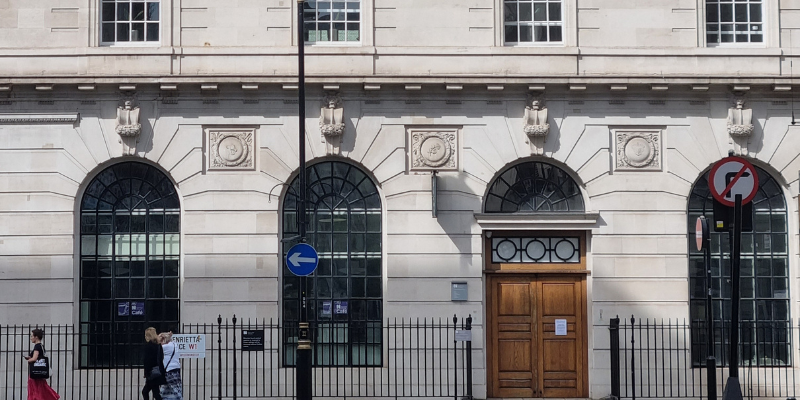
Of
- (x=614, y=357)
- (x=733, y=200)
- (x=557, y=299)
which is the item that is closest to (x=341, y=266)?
(x=557, y=299)

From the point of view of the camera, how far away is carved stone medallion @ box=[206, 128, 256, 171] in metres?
19.6

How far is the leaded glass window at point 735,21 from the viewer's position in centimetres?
2019

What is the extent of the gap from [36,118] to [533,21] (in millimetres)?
9846

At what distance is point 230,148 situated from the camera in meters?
19.6

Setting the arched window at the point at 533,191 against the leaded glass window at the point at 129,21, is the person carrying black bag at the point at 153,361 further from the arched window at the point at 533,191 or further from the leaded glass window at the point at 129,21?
the arched window at the point at 533,191

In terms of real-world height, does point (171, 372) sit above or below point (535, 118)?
below

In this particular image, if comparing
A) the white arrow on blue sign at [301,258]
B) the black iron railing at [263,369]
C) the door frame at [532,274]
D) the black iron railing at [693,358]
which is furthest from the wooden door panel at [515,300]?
the white arrow on blue sign at [301,258]

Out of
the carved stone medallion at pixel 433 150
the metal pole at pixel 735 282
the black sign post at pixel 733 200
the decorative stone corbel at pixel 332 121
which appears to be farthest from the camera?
the carved stone medallion at pixel 433 150

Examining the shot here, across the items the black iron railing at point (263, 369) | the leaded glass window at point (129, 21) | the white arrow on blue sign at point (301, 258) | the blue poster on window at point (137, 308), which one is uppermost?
the leaded glass window at point (129, 21)

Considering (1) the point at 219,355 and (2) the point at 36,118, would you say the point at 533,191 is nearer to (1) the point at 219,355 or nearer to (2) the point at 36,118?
(1) the point at 219,355

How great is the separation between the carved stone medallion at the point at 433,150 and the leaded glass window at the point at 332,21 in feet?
7.68

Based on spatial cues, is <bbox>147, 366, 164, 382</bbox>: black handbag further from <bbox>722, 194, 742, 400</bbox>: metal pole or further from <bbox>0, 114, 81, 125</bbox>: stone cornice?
<bbox>722, 194, 742, 400</bbox>: metal pole

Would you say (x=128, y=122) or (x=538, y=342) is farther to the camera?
(x=538, y=342)

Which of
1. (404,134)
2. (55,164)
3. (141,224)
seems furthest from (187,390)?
(404,134)
